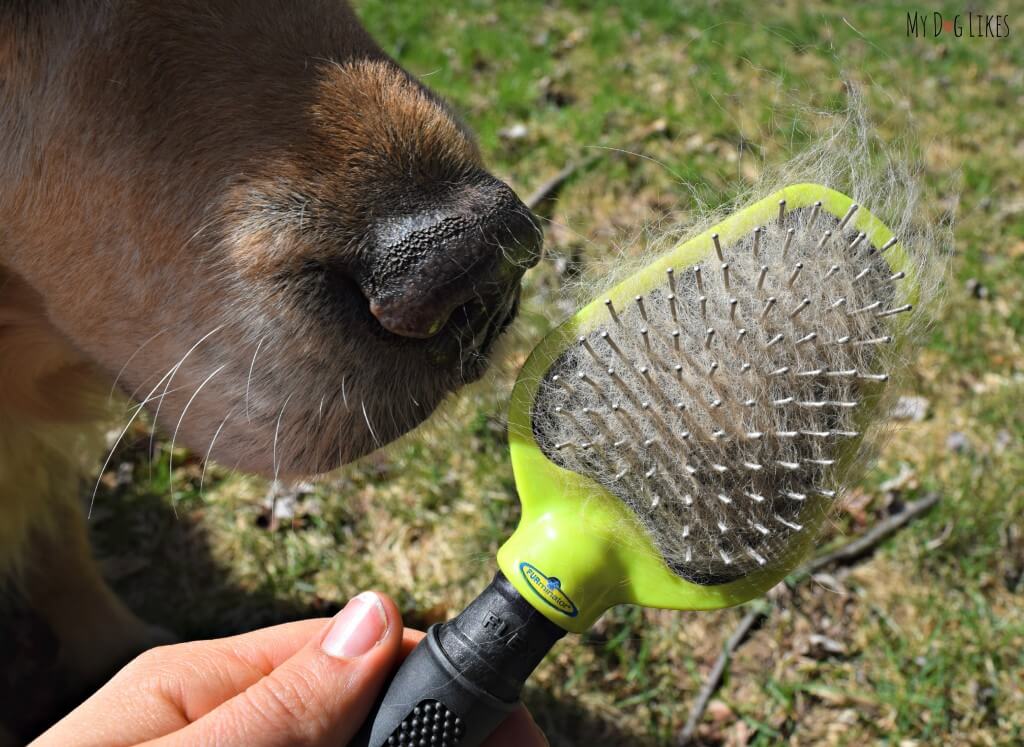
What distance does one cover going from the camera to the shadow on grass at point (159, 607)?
298 cm

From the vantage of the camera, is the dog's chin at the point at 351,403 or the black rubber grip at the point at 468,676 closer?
the black rubber grip at the point at 468,676

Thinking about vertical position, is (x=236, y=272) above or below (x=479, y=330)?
above

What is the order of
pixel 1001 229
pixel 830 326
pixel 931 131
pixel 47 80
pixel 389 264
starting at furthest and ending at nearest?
pixel 931 131
pixel 1001 229
pixel 47 80
pixel 389 264
pixel 830 326

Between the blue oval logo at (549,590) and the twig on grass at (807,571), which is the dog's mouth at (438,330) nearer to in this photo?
the blue oval logo at (549,590)

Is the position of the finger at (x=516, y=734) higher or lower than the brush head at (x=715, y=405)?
lower

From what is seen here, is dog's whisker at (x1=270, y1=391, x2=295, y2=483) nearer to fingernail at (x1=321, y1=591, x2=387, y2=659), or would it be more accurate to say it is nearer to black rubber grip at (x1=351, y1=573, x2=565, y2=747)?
fingernail at (x1=321, y1=591, x2=387, y2=659)

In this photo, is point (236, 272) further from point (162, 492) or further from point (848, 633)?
point (848, 633)

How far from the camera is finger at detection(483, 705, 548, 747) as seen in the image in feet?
6.39

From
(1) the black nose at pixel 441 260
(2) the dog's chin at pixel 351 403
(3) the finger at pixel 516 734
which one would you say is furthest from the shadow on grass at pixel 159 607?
(1) the black nose at pixel 441 260

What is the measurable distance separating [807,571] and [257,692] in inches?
85.8

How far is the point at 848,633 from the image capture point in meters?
3.15

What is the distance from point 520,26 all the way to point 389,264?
18.2 ft

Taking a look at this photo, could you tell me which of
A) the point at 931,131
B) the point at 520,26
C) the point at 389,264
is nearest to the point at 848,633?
the point at 389,264

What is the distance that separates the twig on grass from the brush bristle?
4.33 feet
